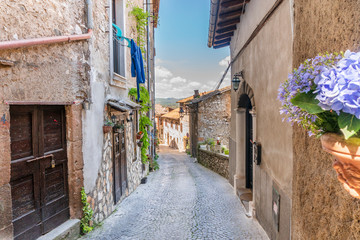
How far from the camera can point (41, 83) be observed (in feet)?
10.6

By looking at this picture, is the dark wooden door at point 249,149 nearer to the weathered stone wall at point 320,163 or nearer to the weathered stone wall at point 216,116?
the weathered stone wall at point 320,163

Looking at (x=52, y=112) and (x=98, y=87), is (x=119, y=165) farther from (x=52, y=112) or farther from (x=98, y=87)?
(x=52, y=112)

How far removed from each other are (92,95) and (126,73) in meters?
2.74

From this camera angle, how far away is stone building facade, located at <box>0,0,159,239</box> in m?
2.76

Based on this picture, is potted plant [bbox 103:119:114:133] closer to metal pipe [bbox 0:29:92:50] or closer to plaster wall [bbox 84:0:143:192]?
plaster wall [bbox 84:0:143:192]

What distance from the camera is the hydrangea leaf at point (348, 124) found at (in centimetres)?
103

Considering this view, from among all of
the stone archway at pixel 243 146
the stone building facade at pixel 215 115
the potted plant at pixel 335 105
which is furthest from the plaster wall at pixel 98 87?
the stone building facade at pixel 215 115

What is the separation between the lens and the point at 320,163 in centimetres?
194

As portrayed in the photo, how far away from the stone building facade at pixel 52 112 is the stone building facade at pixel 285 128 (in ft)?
10.9

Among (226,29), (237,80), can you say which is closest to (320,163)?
(237,80)

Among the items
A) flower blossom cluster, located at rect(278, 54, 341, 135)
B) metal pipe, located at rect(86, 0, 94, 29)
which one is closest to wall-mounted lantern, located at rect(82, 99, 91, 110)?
metal pipe, located at rect(86, 0, 94, 29)

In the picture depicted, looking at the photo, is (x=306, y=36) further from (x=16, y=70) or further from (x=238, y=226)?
(x=238, y=226)

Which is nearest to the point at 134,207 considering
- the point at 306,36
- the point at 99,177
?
the point at 99,177

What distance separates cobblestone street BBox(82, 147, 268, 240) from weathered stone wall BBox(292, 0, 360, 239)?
2.30 m
